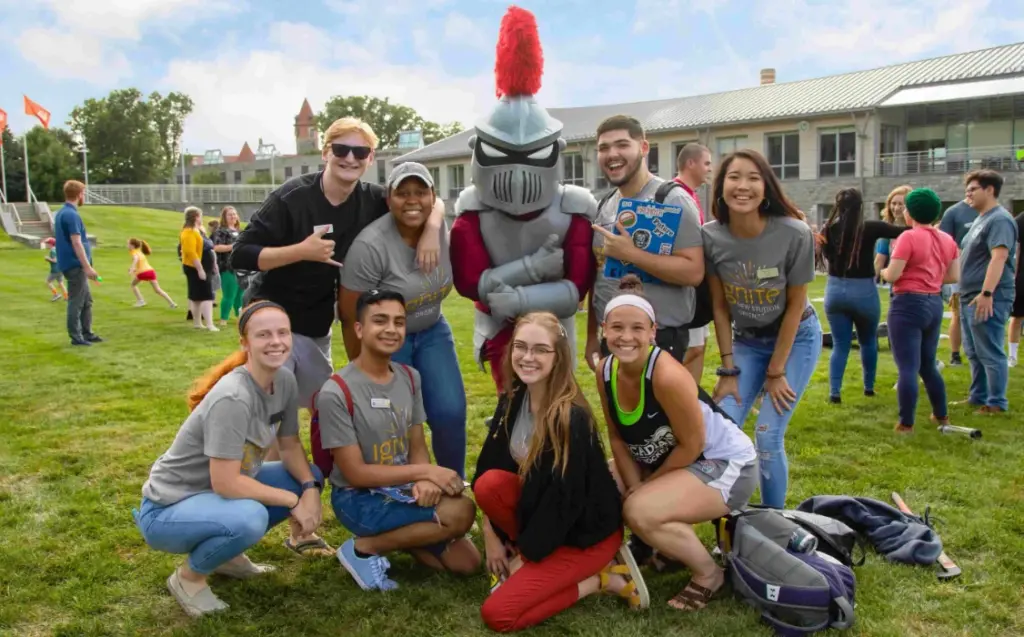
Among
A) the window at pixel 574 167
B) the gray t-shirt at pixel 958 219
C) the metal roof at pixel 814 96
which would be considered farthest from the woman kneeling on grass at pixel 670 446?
the window at pixel 574 167

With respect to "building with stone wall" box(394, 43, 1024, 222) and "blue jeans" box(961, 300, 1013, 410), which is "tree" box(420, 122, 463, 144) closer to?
"building with stone wall" box(394, 43, 1024, 222)

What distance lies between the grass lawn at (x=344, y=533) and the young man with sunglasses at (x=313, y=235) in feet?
2.32

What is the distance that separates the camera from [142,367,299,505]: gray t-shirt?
3135 mm

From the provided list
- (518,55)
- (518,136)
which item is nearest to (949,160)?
(518,55)

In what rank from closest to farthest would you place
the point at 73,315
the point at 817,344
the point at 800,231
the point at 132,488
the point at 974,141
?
the point at 800,231 → the point at 817,344 → the point at 132,488 → the point at 73,315 → the point at 974,141

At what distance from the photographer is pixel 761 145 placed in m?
26.7

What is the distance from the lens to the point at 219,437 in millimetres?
3117

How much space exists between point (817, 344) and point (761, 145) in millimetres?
24688

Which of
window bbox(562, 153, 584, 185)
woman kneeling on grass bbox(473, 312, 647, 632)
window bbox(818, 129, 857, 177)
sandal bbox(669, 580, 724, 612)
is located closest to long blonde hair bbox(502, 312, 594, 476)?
woman kneeling on grass bbox(473, 312, 647, 632)

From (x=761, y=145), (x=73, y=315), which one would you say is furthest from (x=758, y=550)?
(x=761, y=145)

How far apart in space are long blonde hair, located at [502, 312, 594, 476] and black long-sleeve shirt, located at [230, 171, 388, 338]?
39.8 inches

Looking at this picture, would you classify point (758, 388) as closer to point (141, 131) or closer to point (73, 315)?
point (73, 315)

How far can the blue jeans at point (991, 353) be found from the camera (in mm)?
6027

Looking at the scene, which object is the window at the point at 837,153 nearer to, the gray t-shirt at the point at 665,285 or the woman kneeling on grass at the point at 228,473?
the gray t-shirt at the point at 665,285
